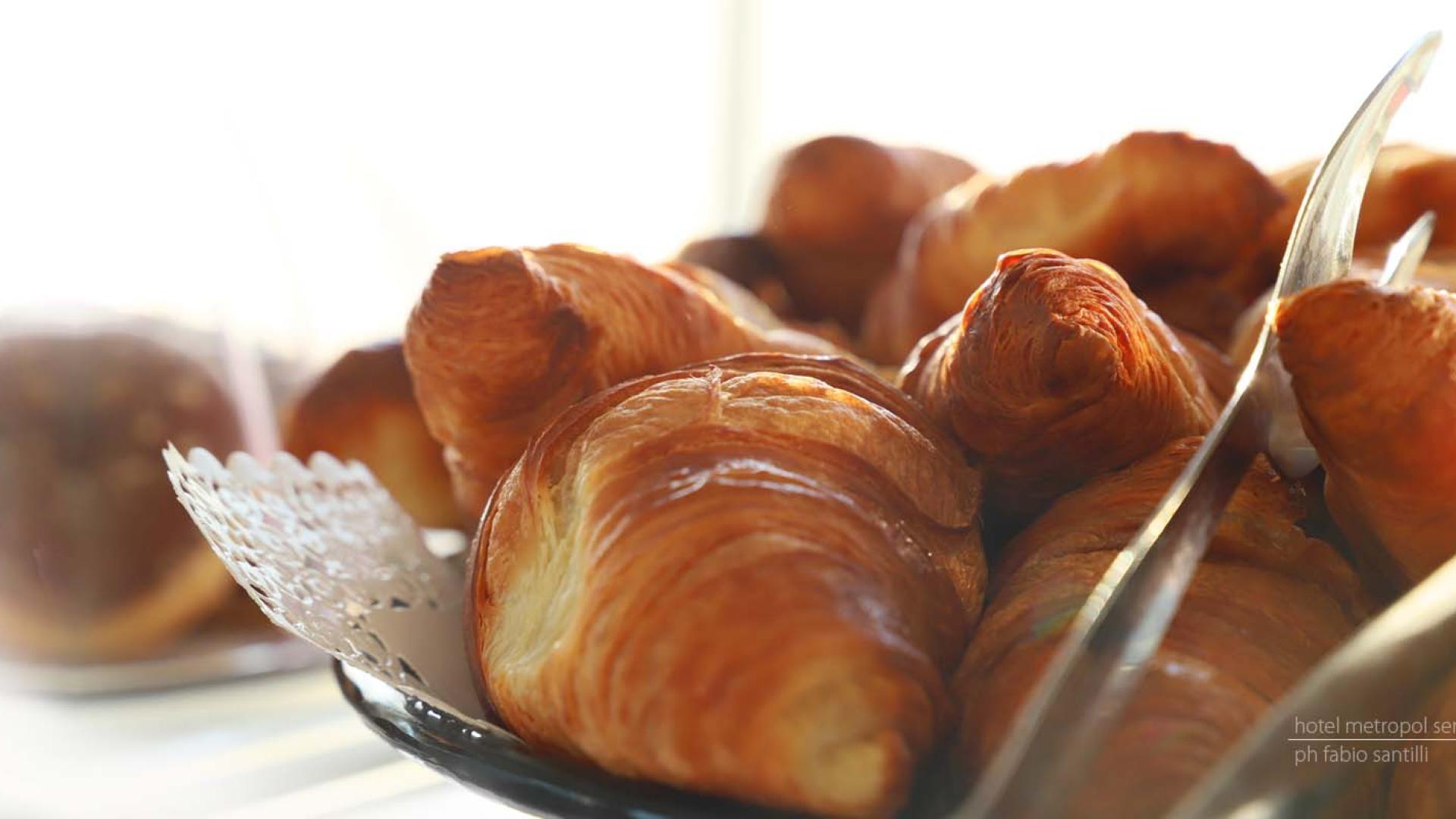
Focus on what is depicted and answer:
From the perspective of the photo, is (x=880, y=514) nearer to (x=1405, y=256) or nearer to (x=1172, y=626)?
(x=1172, y=626)

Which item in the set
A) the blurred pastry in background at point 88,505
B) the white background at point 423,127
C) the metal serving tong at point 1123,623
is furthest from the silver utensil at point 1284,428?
the blurred pastry in background at point 88,505

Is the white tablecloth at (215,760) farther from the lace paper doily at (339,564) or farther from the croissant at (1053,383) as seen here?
the croissant at (1053,383)

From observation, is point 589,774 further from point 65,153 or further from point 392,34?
point 392,34

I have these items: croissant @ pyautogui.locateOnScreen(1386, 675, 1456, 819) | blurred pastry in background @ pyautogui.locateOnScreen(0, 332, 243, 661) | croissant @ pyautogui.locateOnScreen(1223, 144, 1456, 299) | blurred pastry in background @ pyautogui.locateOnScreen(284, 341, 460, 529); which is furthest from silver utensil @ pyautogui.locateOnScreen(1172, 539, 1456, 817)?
blurred pastry in background @ pyautogui.locateOnScreen(0, 332, 243, 661)

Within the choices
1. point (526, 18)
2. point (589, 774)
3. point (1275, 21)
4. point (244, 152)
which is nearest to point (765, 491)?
point (589, 774)

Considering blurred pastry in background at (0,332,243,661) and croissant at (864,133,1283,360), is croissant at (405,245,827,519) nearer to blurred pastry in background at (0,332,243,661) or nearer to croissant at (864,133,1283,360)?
croissant at (864,133,1283,360)
